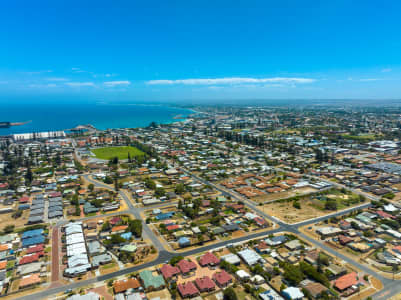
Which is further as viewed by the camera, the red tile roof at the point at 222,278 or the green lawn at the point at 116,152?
the green lawn at the point at 116,152

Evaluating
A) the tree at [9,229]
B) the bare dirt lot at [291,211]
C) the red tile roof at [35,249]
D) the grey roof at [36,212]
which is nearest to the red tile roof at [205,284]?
the bare dirt lot at [291,211]

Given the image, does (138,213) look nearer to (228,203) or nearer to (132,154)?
(228,203)

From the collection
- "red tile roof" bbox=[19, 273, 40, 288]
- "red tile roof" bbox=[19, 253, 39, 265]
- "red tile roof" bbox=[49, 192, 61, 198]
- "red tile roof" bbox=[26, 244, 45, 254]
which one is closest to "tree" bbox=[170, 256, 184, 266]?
"red tile roof" bbox=[19, 273, 40, 288]

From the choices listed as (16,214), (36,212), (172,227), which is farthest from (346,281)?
(16,214)

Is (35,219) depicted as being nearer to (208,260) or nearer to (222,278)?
(208,260)

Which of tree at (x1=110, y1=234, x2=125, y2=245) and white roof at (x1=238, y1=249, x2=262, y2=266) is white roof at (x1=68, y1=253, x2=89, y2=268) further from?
white roof at (x1=238, y1=249, x2=262, y2=266)

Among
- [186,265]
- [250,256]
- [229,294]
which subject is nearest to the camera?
[229,294]

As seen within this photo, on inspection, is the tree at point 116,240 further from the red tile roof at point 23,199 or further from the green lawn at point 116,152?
the green lawn at point 116,152
